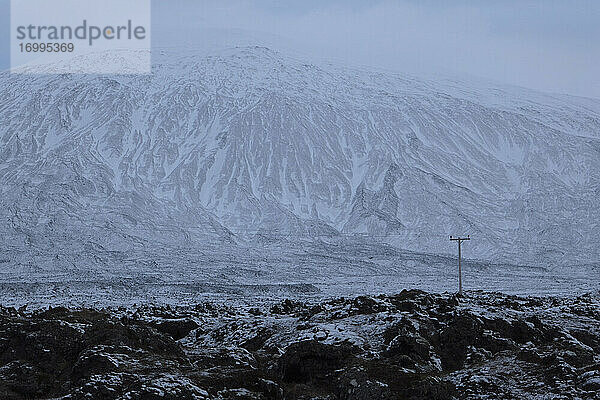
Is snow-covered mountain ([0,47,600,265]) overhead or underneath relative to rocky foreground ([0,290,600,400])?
overhead

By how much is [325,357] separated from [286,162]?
73282mm

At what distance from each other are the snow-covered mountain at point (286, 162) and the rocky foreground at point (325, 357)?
5067cm

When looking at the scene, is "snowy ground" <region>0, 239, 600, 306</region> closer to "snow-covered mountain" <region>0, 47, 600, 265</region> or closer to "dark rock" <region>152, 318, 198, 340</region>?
"snow-covered mountain" <region>0, 47, 600, 265</region>

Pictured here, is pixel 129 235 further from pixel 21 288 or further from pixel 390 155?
pixel 390 155

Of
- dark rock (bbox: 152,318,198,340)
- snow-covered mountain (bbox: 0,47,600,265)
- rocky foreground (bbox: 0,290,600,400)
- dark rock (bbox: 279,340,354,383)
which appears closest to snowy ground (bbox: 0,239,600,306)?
snow-covered mountain (bbox: 0,47,600,265)

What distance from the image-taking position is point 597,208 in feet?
269

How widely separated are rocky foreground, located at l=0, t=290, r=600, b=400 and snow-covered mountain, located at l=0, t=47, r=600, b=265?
5067 cm

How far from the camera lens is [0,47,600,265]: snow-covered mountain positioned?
74062 mm

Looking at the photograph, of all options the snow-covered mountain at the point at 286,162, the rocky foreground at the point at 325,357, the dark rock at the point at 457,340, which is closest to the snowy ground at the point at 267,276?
the snow-covered mountain at the point at 286,162

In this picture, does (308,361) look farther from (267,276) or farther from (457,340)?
(267,276)

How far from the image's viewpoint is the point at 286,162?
87125 mm

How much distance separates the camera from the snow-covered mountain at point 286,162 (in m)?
74.1

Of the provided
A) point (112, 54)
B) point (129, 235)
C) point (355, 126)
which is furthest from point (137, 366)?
point (112, 54)

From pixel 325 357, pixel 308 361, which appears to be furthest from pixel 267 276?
pixel 308 361
